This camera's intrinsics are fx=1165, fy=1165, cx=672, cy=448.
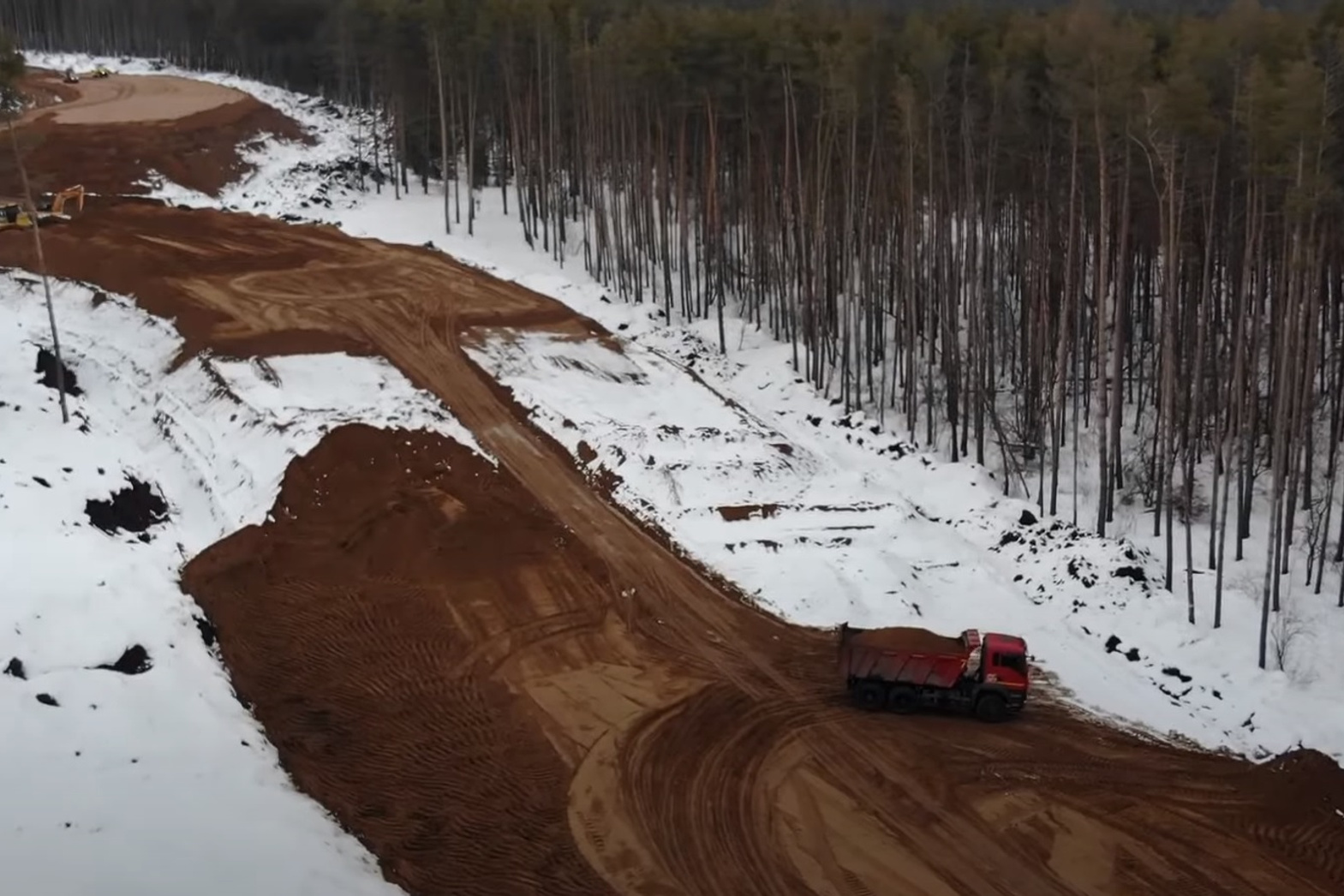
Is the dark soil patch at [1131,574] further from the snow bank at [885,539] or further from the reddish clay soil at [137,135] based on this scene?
the reddish clay soil at [137,135]

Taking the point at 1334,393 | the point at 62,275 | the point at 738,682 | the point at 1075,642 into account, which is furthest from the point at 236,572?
the point at 1334,393

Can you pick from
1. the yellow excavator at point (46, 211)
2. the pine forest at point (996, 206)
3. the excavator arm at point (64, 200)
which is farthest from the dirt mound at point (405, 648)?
the excavator arm at point (64, 200)

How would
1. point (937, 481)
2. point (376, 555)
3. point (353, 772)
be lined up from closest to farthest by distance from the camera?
point (353, 772) → point (376, 555) → point (937, 481)

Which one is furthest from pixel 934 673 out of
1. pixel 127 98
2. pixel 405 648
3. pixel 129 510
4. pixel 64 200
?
pixel 127 98

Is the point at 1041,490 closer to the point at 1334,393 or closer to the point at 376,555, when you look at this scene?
the point at 1334,393

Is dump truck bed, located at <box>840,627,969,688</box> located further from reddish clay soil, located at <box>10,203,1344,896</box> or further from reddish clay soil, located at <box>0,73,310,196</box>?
reddish clay soil, located at <box>0,73,310,196</box>

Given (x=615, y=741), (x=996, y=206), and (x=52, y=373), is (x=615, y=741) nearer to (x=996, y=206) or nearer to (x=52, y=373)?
(x=52, y=373)

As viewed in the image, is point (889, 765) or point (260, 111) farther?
point (260, 111)
